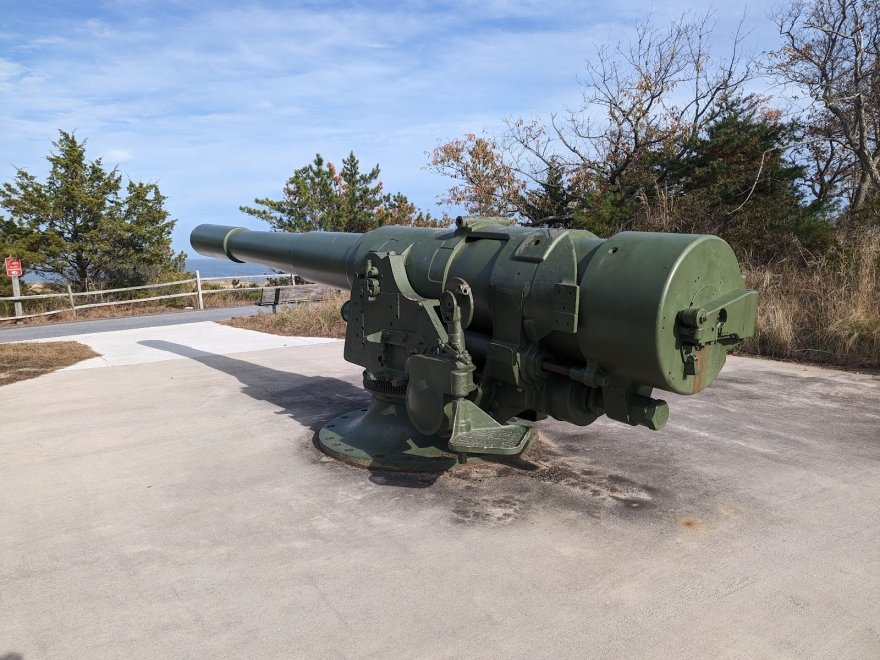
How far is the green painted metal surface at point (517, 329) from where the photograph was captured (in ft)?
10.3

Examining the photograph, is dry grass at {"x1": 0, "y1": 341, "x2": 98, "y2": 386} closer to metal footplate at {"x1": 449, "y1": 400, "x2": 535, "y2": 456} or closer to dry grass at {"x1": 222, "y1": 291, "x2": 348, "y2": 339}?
dry grass at {"x1": 222, "y1": 291, "x2": 348, "y2": 339}

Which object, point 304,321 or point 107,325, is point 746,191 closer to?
point 304,321

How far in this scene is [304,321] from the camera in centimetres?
1264

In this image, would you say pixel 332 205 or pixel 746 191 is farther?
pixel 332 205

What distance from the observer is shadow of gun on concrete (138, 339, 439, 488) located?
4.50m

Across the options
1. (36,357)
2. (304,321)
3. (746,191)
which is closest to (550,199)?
(746,191)

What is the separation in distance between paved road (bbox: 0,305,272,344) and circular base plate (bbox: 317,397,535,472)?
34.4 feet

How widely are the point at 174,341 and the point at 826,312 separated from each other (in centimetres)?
1041

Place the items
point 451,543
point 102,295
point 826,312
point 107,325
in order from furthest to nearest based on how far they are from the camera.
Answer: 1. point 102,295
2. point 107,325
3. point 826,312
4. point 451,543

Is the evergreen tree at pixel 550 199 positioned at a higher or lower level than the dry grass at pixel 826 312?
higher

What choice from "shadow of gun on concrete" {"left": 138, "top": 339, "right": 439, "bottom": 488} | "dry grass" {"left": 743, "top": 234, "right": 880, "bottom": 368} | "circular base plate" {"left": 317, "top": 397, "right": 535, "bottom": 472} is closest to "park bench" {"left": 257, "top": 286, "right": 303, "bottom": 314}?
"shadow of gun on concrete" {"left": 138, "top": 339, "right": 439, "bottom": 488}

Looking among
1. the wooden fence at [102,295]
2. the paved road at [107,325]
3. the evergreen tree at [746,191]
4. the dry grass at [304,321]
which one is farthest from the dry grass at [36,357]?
the evergreen tree at [746,191]

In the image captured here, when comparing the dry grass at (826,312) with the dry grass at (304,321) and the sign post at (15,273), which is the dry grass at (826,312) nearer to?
the dry grass at (304,321)

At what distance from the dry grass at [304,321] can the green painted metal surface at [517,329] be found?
6575mm
